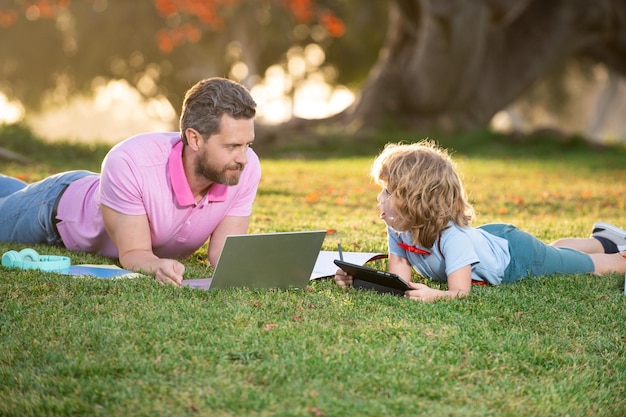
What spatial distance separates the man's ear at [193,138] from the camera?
5.19 metres

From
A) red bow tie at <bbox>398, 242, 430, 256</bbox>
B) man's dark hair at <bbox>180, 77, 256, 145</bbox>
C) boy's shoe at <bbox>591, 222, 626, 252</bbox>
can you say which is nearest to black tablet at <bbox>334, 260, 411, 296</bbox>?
red bow tie at <bbox>398, 242, 430, 256</bbox>

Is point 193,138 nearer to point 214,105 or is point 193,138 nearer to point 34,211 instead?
point 214,105

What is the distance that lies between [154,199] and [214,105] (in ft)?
2.41

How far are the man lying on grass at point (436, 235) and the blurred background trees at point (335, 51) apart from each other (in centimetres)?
1075

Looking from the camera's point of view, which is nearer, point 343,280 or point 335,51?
point 343,280

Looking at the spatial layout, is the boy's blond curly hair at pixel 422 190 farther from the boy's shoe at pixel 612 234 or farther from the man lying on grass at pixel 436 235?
the boy's shoe at pixel 612 234

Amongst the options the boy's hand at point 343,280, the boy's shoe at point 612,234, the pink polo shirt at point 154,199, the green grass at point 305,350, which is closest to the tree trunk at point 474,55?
the boy's shoe at point 612,234

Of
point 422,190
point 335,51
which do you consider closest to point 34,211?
point 422,190

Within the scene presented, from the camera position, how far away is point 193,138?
5.23 meters

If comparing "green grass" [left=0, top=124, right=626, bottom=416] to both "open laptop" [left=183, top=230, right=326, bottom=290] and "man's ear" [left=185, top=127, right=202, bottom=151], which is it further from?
"man's ear" [left=185, top=127, right=202, bottom=151]

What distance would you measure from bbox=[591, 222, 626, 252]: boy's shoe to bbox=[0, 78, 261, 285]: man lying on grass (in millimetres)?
2472

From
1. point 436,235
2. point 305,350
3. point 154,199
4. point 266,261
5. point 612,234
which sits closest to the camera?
point 305,350

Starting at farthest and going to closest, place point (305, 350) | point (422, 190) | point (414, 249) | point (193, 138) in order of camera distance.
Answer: point (193, 138), point (414, 249), point (422, 190), point (305, 350)

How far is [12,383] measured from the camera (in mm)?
3480
